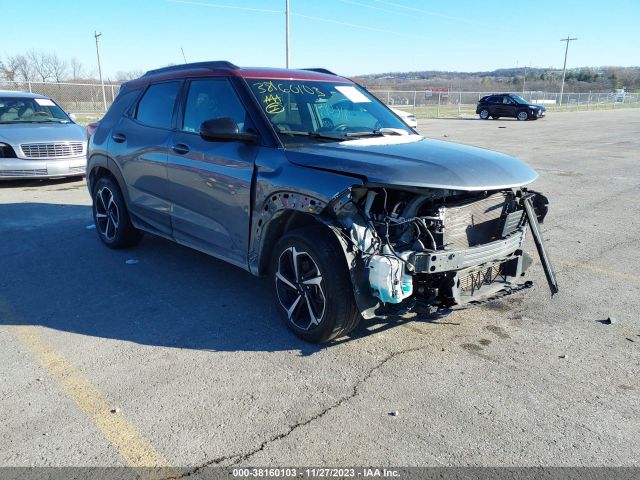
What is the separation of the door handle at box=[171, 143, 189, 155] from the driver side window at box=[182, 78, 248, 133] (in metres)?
0.16

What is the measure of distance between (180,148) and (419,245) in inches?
96.7

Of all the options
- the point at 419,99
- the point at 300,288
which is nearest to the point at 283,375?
the point at 300,288

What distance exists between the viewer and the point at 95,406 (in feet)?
10.5

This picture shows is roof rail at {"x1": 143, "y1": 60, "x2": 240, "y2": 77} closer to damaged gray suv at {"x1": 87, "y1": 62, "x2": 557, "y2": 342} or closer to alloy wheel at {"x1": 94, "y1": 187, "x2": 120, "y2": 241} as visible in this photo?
damaged gray suv at {"x1": 87, "y1": 62, "x2": 557, "y2": 342}

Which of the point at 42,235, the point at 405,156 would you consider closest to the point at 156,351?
the point at 405,156

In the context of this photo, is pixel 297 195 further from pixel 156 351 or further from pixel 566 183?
pixel 566 183

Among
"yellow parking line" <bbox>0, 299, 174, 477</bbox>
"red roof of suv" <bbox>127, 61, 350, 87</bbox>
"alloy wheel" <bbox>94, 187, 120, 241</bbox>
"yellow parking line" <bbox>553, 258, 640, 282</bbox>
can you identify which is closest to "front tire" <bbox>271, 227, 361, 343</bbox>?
"yellow parking line" <bbox>0, 299, 174, 477</bbox>

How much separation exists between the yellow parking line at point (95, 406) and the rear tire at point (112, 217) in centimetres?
198

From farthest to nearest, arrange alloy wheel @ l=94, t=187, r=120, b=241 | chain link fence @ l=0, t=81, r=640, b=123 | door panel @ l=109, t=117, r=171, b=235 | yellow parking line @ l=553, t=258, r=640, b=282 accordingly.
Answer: chain link fence @ l=0, t=81, r=640, b=123 → alloy wheel @ l=94, t=187, r=120, b=241 → yellow parking line @ l=553, t=258, r=640, b=282 → door panel @ l=109, t=117, r=171, b=235

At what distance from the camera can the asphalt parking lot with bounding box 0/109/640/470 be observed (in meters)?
2.86

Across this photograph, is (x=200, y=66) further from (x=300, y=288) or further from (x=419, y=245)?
(x=419, y=245)

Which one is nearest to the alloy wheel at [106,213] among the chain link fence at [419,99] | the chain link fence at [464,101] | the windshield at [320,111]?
the windshield at [320,111]

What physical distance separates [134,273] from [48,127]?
6920mm

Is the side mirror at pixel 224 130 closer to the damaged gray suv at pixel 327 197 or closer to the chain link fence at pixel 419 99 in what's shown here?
the damaged gray suv at pixel 327 197
